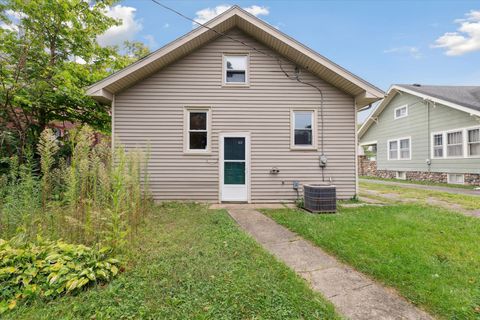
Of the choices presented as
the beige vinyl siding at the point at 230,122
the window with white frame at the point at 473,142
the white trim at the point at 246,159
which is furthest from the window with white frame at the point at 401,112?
the white trim at the point at 246,159

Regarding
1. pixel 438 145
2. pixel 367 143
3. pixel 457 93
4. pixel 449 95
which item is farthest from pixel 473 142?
pixel 367 143

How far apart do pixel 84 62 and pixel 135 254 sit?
333 inches

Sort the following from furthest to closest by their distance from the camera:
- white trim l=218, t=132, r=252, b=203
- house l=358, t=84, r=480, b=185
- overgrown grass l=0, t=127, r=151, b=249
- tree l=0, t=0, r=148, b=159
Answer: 1. house l=358, t=84, r=480, b=185
2. white trim l=218, t=132, r=252, b=203
3. tree l=0, t=0, r=148, b=159
4. overgrown grass l=0, t=127, r=151, b=249

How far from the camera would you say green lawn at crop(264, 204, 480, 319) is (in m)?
2.19

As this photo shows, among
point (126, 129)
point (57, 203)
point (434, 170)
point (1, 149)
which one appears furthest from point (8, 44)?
point (434, 170)

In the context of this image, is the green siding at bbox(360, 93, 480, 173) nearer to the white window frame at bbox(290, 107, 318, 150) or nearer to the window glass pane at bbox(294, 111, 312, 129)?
the white window frame at bbox(290, 107, 318, 150)

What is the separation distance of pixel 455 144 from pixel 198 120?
39.5 feet

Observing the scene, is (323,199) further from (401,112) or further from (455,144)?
(401,112)

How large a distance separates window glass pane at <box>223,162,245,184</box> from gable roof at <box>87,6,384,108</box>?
3.59m

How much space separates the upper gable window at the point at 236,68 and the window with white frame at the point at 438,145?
10906 millimetres

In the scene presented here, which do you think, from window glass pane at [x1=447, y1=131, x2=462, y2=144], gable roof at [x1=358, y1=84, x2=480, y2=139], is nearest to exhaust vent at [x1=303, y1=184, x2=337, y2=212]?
gable roof at [x1=358, y1=84, x2=480, y2=139]

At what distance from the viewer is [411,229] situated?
405cm

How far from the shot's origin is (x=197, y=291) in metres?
2.17

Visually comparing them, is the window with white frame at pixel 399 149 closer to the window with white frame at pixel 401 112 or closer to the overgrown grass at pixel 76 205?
the window with white frame at pixel 401 112
